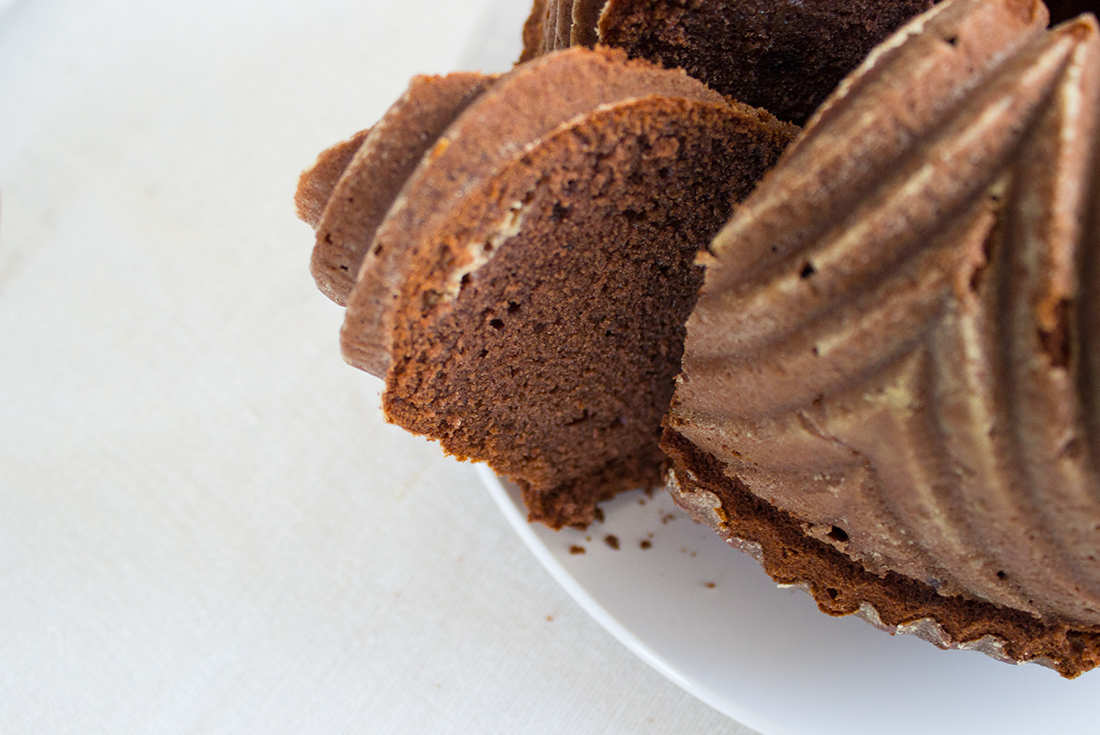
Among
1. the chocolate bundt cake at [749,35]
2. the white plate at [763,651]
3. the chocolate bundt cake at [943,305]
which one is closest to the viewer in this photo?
the chocolate bundt cake at [943,305]

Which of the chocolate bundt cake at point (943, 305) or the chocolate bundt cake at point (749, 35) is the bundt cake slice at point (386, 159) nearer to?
the chocolate bundt cake at point (749, 35)

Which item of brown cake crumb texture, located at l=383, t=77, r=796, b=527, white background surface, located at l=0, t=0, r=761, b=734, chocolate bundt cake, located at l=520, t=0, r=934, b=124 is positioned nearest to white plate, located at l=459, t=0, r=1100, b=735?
brown cake crumb texture, located at l=383, t=77, r=796, b=527

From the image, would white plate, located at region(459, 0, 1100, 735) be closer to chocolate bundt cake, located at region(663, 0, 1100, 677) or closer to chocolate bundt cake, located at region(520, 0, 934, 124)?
chocolate bundt cake, located at region(663, 0, 1100, 677)

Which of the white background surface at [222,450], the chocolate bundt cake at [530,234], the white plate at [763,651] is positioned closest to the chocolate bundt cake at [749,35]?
the chocolate bundt cake at [530,234]

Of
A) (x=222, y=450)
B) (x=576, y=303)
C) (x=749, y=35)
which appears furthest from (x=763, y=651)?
(x=222, y=450)

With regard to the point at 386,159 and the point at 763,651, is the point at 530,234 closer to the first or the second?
the point at 386,159

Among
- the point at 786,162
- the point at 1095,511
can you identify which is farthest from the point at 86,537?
the point at 1095,511

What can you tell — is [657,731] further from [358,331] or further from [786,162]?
[786,162]
